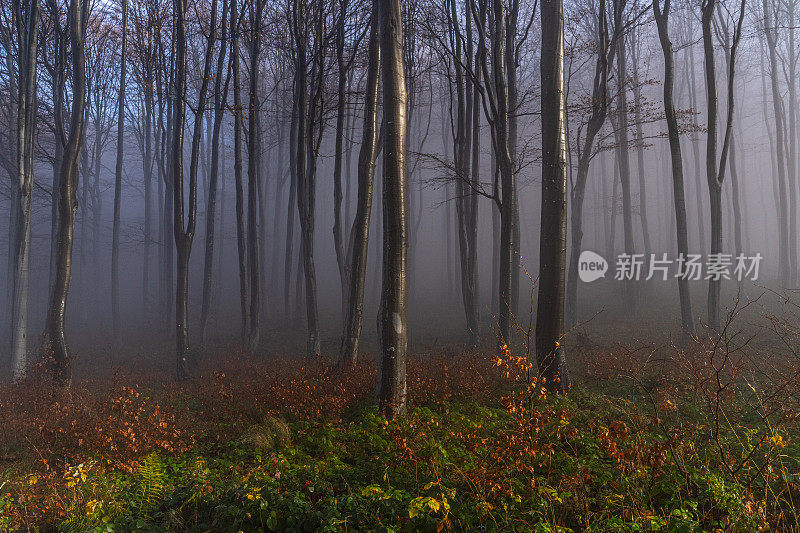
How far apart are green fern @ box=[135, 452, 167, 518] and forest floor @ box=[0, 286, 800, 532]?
16 millimetres

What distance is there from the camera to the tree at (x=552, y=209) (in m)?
6.56

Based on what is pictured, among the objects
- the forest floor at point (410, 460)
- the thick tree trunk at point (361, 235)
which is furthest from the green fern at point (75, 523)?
the thick tree trunk at point (361, 235)

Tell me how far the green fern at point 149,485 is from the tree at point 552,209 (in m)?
5.02

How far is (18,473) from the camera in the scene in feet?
15.3

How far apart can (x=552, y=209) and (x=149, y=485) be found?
608 cm

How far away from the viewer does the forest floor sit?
3332mm

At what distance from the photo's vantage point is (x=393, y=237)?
5.65m

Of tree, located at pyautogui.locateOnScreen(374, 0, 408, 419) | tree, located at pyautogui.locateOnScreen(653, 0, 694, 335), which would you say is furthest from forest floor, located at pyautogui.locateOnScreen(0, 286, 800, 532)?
tree, located at pyautogui.locateOnScreen(653, 0, 694, 335)

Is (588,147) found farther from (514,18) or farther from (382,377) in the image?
(382,377)

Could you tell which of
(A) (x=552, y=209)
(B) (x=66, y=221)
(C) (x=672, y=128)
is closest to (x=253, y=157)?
(B) (x=66, y=221)

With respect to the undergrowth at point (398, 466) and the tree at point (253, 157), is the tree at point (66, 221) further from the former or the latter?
the tree at point (253, 157)

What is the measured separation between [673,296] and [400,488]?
17.9 meters

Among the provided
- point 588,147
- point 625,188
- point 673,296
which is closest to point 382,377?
point 588,147

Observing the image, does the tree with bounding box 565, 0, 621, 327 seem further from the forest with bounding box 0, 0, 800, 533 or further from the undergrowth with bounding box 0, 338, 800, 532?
the undergrowth with bounding box 0, 338, 800, 532
